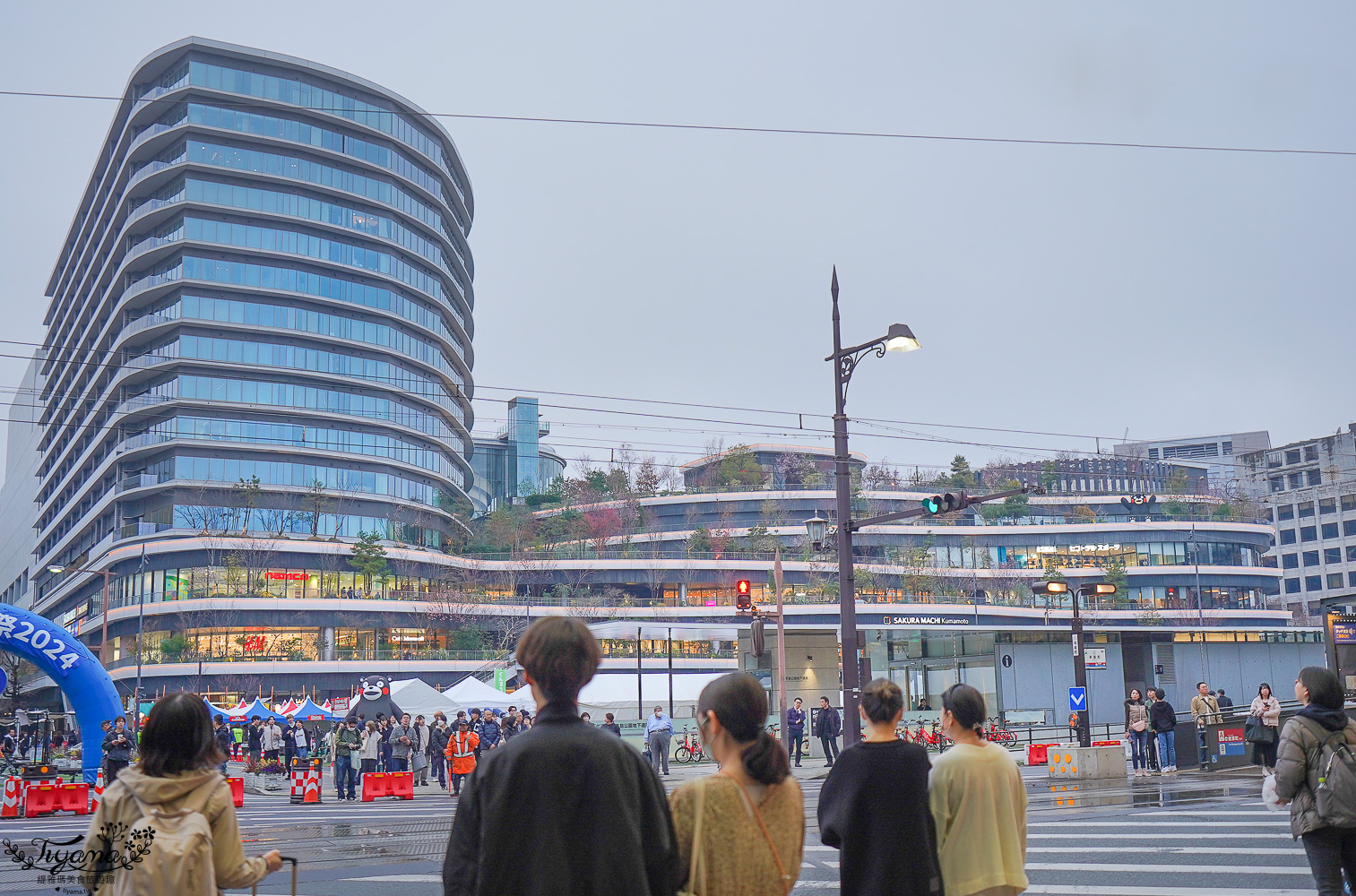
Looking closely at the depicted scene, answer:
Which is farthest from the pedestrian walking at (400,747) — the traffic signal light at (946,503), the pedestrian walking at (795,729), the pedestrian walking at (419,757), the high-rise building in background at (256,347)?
the high-rise building in background at (256,347)

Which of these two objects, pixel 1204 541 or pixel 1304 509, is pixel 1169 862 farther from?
pixel 1304 509

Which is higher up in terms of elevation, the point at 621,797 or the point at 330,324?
the point at 330,324

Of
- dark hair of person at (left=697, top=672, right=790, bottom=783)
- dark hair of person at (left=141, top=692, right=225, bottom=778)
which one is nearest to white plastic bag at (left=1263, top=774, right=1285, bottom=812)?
dark hair of person at (left=697, top=672, right=790, bottom=783)

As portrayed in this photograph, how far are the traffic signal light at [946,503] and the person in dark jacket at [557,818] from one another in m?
16.6

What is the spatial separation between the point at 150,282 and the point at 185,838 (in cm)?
8481

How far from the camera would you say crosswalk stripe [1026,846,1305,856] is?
11383 mm

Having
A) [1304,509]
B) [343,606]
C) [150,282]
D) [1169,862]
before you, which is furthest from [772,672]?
[1304,509]

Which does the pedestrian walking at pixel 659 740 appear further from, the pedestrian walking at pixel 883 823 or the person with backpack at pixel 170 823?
the person with backpack at pixel 170 823

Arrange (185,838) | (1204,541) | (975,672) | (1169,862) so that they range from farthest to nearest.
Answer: (1204,541), (975,672), (1169,862), (185,838)

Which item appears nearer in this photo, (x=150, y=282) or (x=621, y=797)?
(x=621, y=797)

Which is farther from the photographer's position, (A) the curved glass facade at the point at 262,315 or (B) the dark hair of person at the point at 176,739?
(A) the curved glass facade at the point at 262,315

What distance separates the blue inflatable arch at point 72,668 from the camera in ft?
76.9

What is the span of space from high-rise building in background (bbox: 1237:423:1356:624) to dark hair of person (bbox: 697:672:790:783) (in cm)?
12437

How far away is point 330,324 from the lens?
276 ft
